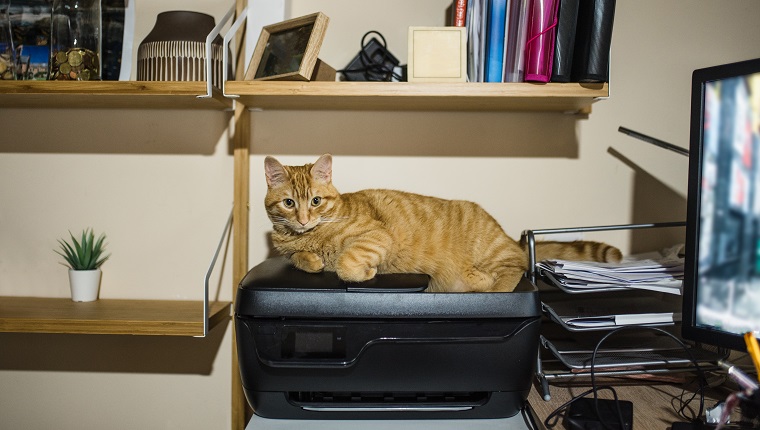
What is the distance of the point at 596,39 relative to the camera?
1.15 meters

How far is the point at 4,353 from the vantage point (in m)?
1.58

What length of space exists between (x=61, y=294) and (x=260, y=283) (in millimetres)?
815

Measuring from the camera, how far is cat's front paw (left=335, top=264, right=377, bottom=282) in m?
1.06

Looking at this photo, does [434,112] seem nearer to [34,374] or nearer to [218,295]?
[218,295]

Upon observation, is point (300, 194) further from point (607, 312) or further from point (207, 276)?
point (607, 312)

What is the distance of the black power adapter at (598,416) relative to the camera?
95cm

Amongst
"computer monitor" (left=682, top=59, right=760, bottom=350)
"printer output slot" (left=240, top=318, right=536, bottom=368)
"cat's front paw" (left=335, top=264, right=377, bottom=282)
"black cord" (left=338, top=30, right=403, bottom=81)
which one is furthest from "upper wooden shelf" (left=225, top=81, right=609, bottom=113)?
"printer output slot" (left=240, top=318, right=536, bottom=368)

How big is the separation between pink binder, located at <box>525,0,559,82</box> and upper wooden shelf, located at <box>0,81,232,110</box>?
25.8 inches

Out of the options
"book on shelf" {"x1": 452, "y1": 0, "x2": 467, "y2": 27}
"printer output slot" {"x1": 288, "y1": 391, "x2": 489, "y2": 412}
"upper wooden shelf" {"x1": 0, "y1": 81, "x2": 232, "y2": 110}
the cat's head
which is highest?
"book on shelf" {"x1": 452, "y1": 0, "x2": 467, "y2": 27}

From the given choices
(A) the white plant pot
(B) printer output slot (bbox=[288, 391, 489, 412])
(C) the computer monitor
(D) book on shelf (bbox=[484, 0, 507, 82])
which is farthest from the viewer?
(A) the white plant pot

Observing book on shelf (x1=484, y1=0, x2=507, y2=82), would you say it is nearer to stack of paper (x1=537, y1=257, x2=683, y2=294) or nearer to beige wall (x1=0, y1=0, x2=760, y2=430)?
beige wall (x1=0, y1=0, x2=760, y2=430)

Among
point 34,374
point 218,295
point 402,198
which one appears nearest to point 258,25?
point 402,198

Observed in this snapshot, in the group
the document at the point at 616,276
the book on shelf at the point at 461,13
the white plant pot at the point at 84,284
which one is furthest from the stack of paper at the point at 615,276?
the white plant pot at the point at 84,284

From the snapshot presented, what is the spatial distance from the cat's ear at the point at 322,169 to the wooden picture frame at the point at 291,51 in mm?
167
